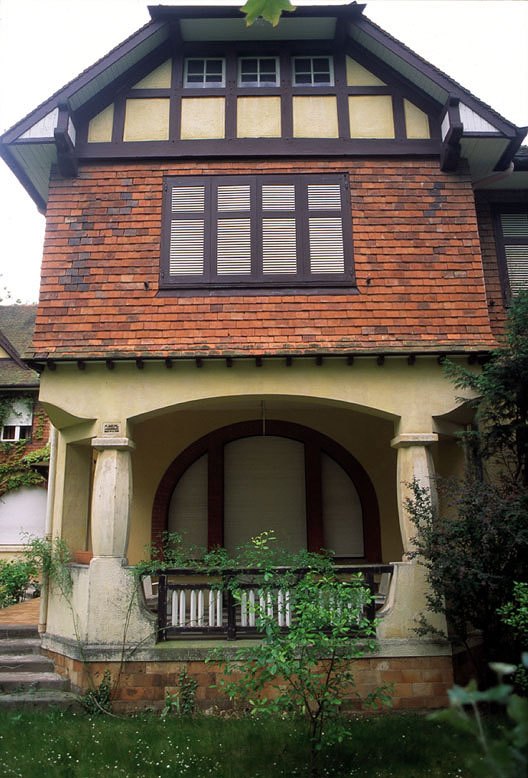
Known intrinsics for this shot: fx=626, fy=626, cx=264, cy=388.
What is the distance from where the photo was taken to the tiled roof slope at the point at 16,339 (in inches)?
687

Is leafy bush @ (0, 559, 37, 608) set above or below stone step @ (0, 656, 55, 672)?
above

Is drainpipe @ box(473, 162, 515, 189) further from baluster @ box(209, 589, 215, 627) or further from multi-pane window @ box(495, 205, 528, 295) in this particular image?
baluster @ box(209, 589, 215, 627)

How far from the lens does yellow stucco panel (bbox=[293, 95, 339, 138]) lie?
9.30 m

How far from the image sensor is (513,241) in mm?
10078

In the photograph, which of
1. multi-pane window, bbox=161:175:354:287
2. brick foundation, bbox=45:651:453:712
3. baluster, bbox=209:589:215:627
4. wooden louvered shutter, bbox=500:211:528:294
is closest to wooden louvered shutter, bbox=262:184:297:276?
multi-pane window, bbox=161:175:354:287

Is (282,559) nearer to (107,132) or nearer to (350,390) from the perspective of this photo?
(350,390)

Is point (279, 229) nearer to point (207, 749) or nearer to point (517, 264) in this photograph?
point (517, 264)

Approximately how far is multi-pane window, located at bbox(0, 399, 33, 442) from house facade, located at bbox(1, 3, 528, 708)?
8273 mm

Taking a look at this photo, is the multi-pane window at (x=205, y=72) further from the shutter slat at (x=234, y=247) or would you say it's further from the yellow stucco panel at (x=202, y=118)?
the shutter slat at (x=234, y=247)

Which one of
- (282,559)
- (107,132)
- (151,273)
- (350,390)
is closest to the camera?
(282,559)

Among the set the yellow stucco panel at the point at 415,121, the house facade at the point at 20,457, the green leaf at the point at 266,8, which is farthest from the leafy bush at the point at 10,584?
the green leaf at the point at 266,8

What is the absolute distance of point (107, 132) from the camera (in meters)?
9.33

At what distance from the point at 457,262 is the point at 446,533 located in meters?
3.98

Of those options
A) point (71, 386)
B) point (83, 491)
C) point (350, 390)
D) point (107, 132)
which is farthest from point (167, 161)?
point (83, 491)
